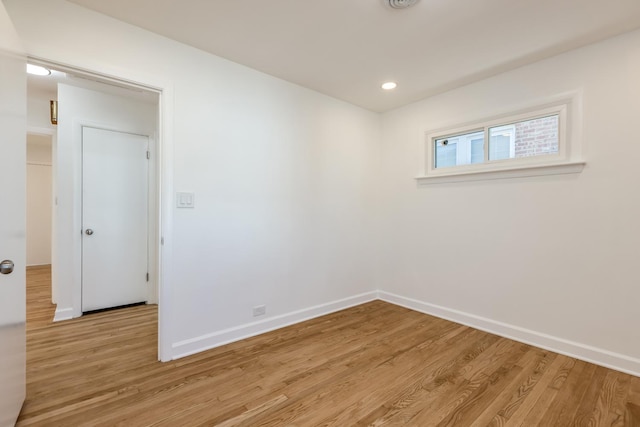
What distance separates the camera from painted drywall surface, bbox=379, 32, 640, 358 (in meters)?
2.18

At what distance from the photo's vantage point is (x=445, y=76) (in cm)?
287

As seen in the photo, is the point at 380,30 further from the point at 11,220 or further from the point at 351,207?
the point at 11,220

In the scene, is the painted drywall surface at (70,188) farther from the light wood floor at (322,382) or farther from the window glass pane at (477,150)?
the window glass pane at (477,150)

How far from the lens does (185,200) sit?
7.77 feet


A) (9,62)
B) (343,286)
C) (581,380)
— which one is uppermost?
(9,62)

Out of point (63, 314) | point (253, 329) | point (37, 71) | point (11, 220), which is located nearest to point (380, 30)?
point (11, 220)

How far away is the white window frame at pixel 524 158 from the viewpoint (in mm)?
2398

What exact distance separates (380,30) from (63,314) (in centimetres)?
415

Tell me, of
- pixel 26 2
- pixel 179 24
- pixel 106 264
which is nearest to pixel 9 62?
pixel 26 2

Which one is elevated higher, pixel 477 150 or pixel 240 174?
pixel 477 150

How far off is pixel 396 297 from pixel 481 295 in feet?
3.46

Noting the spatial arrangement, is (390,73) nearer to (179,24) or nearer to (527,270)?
(179,24)

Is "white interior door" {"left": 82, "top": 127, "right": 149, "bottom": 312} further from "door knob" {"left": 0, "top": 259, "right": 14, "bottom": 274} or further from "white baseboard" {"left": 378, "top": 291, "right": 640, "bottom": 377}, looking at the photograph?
"white baseboard" {"left": 378, "top": 291, "right": 640, "bottom": 377}

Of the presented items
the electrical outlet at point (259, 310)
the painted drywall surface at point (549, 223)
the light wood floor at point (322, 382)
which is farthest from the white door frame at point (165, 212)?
the painted drywall surface at point (549, 223)
